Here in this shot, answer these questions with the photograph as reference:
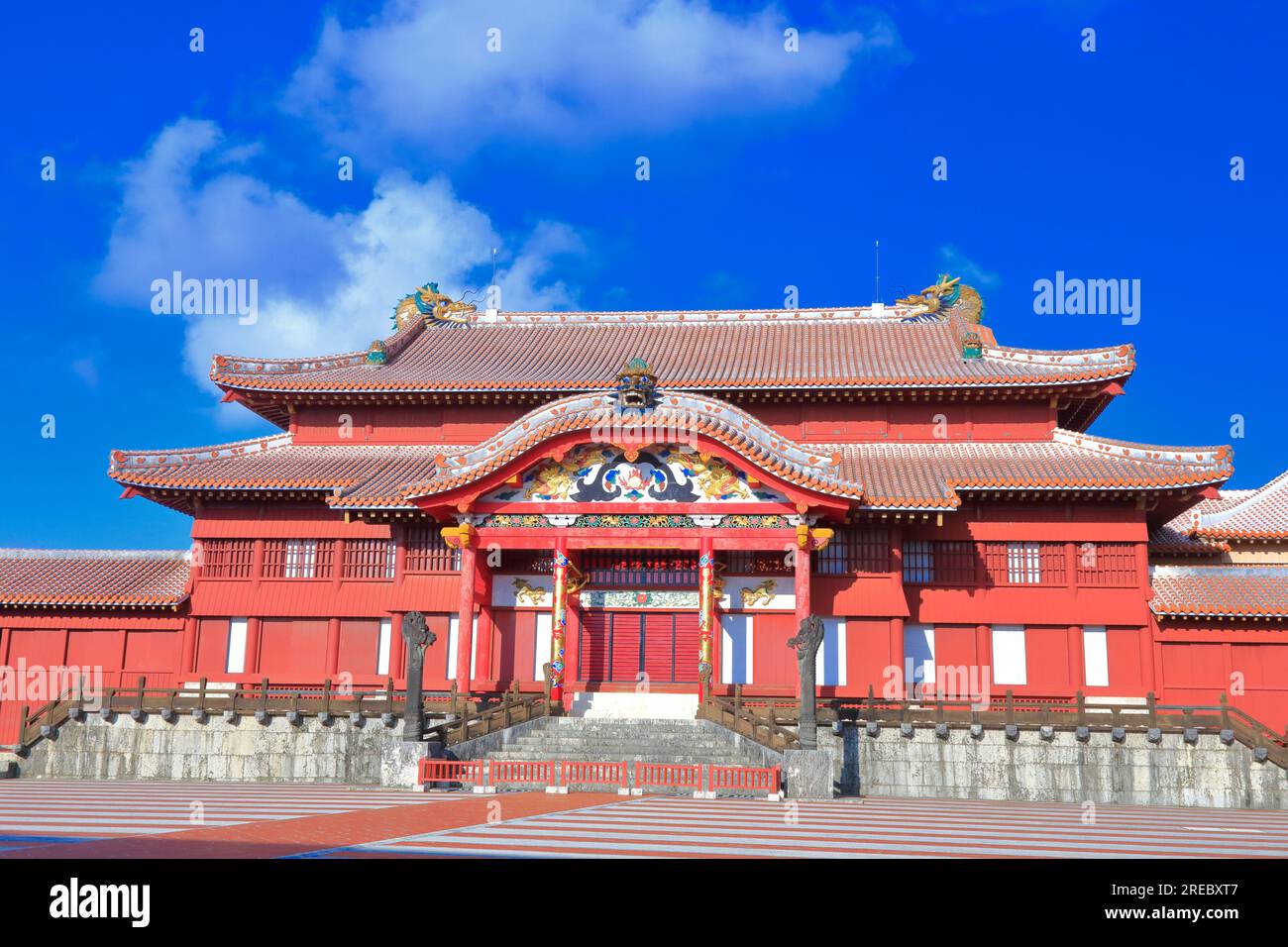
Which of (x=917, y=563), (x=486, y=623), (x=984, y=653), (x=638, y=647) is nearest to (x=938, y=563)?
(x=917, y=563)

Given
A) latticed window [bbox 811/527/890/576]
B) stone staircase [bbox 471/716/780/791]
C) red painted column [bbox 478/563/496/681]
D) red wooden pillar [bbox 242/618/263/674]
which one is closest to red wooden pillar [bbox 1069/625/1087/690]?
latticed window [bbox 811/527/890/576]

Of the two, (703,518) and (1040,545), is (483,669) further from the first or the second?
(1040,545)

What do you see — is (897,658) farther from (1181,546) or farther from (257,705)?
(257,705)

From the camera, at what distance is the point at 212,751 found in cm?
2398

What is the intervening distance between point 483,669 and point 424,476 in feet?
18.2

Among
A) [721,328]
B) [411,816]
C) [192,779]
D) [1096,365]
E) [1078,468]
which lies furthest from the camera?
[721,328]

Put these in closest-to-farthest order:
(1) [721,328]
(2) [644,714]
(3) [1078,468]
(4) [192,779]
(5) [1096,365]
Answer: (4) [192,779] → (2) [644,714] → (3) [1078,468] → (5) [1096,365] → (1) [721,328]

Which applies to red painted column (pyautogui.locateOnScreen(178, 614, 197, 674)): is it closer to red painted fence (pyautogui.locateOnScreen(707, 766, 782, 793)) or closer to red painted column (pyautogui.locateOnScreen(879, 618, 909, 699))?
red painted fence (pyautogui.locateOnScreen(707, 766, 782, 793))

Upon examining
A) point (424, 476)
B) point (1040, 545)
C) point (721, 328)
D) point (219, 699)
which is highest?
point (721, 328)

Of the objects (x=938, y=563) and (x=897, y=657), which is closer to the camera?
(x=897, y=657)

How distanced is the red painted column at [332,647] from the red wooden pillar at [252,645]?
1.96m

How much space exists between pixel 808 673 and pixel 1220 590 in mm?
12771

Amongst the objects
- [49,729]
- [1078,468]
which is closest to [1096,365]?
[1078,468]

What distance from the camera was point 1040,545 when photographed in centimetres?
2791
